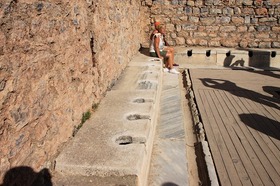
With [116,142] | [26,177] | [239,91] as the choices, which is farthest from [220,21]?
[26,177]

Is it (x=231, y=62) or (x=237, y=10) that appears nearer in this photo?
(x=231, y=62)

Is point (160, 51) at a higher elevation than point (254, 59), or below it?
higher

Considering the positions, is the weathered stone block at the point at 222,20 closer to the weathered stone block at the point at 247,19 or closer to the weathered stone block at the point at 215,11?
the weathered stone block at the point at 215,11

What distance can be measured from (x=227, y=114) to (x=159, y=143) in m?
1.38

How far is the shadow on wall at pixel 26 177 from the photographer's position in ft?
5.49

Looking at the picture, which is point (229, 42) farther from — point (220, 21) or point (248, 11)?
point (248, 11)

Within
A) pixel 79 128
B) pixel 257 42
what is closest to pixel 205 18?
pixel 257 42

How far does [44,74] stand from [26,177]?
0.84 meters

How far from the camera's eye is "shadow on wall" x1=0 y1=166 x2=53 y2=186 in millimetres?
1673

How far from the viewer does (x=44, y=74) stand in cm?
218

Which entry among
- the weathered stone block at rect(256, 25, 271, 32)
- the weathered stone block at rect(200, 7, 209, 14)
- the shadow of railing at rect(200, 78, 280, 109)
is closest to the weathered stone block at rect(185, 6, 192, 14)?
the weathered stone block at rect(200, 7, 209, 14)

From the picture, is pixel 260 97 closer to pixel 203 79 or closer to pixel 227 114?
pixel 227 114

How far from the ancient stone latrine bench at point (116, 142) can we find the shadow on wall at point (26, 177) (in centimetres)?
11

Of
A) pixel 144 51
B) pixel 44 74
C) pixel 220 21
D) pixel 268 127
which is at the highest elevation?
pixel 220 21
